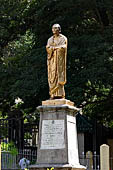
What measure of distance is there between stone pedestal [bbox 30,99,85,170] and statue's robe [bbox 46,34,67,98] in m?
0.38

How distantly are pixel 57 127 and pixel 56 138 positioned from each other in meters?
0.29

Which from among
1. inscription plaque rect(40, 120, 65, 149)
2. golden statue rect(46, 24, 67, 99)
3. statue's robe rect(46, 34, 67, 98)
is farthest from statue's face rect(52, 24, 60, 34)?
inscription plaque rect(40, 120, 65, 149)

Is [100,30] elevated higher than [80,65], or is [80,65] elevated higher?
[100,30]

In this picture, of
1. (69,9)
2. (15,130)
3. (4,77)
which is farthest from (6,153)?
(69,9)

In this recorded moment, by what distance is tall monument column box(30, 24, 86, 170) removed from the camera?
15367 millimetres

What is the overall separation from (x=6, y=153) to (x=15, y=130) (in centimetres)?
424

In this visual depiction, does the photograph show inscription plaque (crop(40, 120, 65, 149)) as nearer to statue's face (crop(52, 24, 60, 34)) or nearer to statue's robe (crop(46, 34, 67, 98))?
statue's robe (crop(46, 34, 67, 98))

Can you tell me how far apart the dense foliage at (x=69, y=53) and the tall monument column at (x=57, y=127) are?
9.53 metres

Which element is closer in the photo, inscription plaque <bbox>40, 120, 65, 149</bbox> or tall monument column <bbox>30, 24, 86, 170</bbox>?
tall monument column <bbox>30, 24, 86, 170</bbox>

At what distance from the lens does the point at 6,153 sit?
22906 millimetres

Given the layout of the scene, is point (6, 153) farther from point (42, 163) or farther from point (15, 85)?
point (42, 163)

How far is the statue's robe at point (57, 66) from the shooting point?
16034 mm

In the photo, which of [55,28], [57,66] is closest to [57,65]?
[57,66]

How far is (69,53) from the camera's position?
26.9 metres
